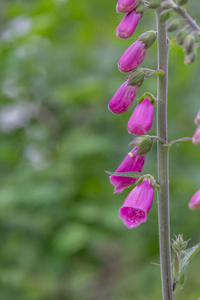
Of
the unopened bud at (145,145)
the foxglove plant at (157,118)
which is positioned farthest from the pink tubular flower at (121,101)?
the unopened bud at (145,145)

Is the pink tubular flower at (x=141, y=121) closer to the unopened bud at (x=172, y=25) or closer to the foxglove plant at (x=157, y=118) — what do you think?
the foxglove plant at (x=157, y=118)

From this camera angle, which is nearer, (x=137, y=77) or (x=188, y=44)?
(x=188, y=44)

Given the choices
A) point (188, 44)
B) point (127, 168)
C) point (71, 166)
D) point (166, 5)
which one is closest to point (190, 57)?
point (188, 44)

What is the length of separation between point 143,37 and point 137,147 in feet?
0.96

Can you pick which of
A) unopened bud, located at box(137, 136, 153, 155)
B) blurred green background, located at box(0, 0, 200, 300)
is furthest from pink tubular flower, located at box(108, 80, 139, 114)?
blurred green background, located at box(0, 0, 200, 300)

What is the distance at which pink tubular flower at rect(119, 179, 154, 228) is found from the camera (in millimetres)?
1302

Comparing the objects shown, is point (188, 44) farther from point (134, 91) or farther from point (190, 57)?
point (134, 91)

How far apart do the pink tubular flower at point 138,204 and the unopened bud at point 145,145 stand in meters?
0.08

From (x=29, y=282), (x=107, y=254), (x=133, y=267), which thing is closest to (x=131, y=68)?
(x=29, y=282)

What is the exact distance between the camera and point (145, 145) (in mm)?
1315

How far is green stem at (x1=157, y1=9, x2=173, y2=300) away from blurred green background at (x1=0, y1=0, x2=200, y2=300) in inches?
64.5

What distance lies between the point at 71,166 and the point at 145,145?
6.32ft

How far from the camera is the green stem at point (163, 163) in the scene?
1.25 meters

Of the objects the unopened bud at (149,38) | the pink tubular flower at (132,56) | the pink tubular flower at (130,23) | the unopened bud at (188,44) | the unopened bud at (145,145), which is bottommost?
the unopened bud at (145,145)
